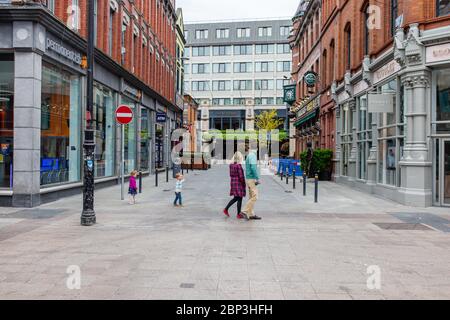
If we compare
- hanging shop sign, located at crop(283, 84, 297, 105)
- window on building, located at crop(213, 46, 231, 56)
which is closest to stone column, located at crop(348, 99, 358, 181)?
hanging shop sign, located at crop(283, 84, 297, 105)

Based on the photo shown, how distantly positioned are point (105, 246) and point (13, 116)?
752 centimetres

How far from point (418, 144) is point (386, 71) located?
387 cm

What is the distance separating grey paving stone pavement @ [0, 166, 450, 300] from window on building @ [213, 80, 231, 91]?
64615 mm

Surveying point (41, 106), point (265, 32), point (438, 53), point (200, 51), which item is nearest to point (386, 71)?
point (438, 53)

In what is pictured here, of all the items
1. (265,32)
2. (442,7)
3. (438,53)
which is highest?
(265,32)

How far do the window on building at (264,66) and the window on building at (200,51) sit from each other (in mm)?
9644

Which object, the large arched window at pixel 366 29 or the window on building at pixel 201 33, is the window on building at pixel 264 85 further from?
the large arched window at pixel 366 29

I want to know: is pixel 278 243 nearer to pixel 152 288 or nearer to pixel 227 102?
pixel 152 288

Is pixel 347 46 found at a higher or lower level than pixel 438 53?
higher

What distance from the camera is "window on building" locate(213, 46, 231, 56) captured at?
249 ft

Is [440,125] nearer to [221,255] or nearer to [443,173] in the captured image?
[443,173]

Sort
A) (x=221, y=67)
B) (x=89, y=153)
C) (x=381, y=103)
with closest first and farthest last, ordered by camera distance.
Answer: (x=89, y=153)
(x=381, y=103)
(x=221, y=67)

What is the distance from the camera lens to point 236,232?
8867 millimetres

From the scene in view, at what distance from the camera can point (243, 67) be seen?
75438 mm
